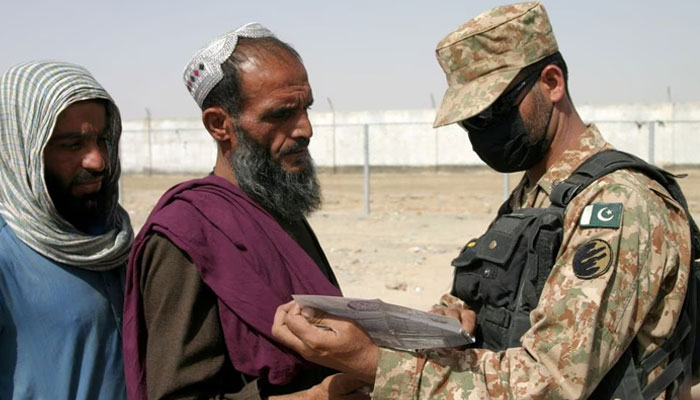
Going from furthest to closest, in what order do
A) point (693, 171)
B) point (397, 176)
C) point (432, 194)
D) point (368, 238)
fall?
1. point (397, 176)
2. point (693, 171)
3. point (432, 194)
4. point (368, 238)

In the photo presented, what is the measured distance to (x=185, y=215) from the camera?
217 cm

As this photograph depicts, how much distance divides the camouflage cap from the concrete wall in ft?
61.2

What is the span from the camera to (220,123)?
251cm

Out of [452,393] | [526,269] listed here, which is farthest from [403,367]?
[526,269]

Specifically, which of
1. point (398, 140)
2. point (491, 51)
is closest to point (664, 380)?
point (491, 51)

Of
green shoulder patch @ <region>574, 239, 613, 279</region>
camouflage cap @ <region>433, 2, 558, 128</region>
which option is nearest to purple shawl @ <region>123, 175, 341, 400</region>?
camouflage cap @ <region>433, 2, 558, 128</region>

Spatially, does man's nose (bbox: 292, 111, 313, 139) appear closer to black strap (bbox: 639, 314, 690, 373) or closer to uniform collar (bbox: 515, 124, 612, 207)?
uniform collar (bbox: 515, 124, 612, 207)

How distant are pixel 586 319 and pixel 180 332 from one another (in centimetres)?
106

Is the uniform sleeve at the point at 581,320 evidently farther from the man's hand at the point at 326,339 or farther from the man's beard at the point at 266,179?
the man's beard at the point at 266,179

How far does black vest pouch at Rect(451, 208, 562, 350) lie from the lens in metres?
2.02

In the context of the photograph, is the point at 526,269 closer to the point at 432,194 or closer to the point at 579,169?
the point at 579,169

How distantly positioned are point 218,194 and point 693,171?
20.6m

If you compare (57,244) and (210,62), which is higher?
(210,62)

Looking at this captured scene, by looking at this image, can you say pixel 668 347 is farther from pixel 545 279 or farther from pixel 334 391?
pixel 334 391
